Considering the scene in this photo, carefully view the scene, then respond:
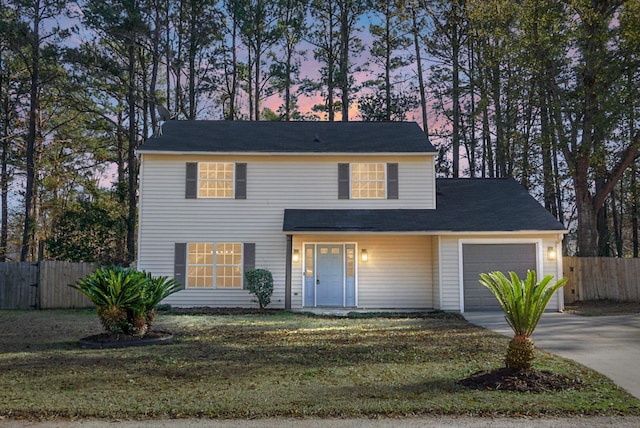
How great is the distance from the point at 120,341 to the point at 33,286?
952cm

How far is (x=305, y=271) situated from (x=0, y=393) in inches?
416

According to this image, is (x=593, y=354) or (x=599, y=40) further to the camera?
(x=599, y=40)

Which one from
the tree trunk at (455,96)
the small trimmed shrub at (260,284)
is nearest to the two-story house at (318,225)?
the small trimmed shrub at (260,284)

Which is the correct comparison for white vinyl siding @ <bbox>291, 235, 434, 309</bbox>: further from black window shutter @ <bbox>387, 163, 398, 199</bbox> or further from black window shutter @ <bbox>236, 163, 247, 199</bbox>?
black window shutter @ <bbox>236, 163, 247, 199</bbox>

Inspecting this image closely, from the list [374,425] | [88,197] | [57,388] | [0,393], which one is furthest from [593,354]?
[88,197]

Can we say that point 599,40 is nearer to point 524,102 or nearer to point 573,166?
point 573,166

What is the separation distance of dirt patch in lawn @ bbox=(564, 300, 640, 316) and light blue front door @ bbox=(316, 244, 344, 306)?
21.4ft

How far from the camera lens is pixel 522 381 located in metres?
6.07

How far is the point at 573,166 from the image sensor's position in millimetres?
20344

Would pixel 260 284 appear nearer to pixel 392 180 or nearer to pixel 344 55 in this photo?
pixel 392 180

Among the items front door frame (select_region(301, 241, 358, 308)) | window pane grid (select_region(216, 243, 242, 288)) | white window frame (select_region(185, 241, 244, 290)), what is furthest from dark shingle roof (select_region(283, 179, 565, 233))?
white window frame (select_region(185, 241, 244, 290))

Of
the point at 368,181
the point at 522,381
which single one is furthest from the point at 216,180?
the point at 522,381

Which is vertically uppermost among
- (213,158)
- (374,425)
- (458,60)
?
(458,60)

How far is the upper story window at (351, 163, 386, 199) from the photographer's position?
648 inches
